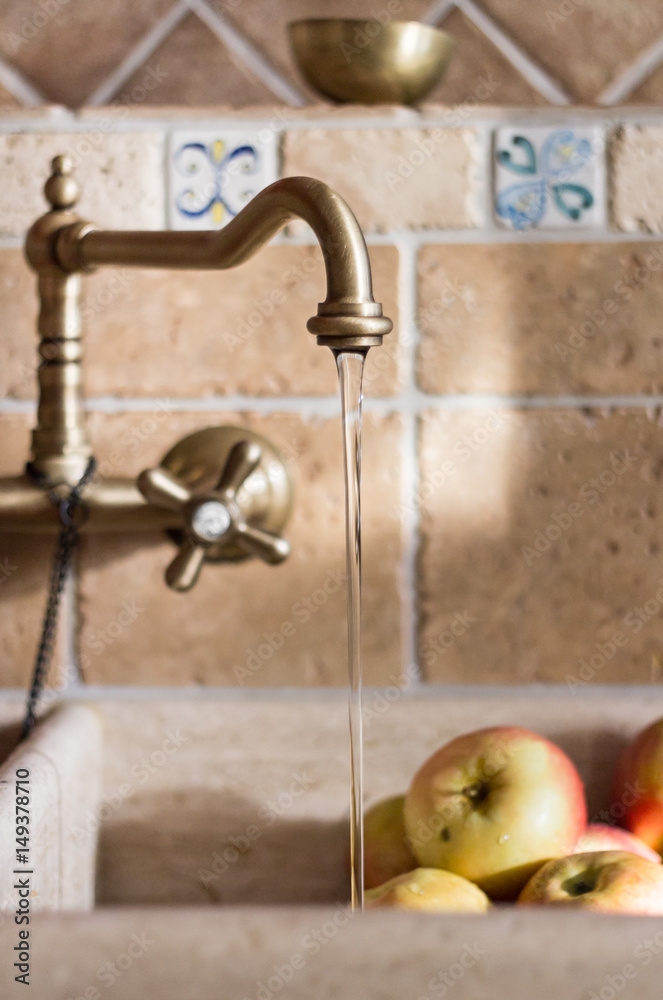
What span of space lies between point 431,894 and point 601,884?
0.08 metres

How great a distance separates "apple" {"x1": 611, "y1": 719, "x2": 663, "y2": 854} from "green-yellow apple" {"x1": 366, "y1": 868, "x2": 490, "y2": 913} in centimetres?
13

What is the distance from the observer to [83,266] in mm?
598

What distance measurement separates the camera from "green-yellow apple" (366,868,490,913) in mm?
476

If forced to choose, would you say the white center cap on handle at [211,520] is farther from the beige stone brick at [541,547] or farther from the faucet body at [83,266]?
the beige stone brick at [541,547]

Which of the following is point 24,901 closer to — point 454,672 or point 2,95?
point 454,672

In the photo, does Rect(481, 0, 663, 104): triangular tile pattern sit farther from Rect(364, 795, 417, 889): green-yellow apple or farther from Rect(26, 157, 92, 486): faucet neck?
Rect(364, 795, 417, 889): green-yellow apple

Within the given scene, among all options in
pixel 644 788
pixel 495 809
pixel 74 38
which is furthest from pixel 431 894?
pixel 74 38

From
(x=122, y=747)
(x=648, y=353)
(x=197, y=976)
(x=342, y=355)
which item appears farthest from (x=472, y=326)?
(x=197, y=976)

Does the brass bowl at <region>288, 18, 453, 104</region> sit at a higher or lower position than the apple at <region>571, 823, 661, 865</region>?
higher

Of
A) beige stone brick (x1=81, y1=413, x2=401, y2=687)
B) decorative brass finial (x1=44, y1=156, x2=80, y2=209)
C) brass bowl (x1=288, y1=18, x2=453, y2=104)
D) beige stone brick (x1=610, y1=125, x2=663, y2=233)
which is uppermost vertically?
brass bowl (x1=288, y1=18, x2=453, y2=104)

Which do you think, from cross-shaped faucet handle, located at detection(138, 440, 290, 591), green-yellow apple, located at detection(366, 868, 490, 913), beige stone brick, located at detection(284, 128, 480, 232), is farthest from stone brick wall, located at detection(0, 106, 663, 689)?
green-yellow apple, located at detection(366, 868, 490, 913)

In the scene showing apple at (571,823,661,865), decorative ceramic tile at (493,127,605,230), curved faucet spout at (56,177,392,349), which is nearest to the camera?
curved faucet spout at (56,177,392,349)

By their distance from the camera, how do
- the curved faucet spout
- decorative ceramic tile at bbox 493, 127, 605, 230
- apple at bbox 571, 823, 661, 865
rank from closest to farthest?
the curved faucet spout → apple at bbox 571, 823, 661, 865 → decorative ceramic tile at bbox 493, 127, 605, 230

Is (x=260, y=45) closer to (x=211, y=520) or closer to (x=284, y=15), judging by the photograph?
(x=284, y=15)
